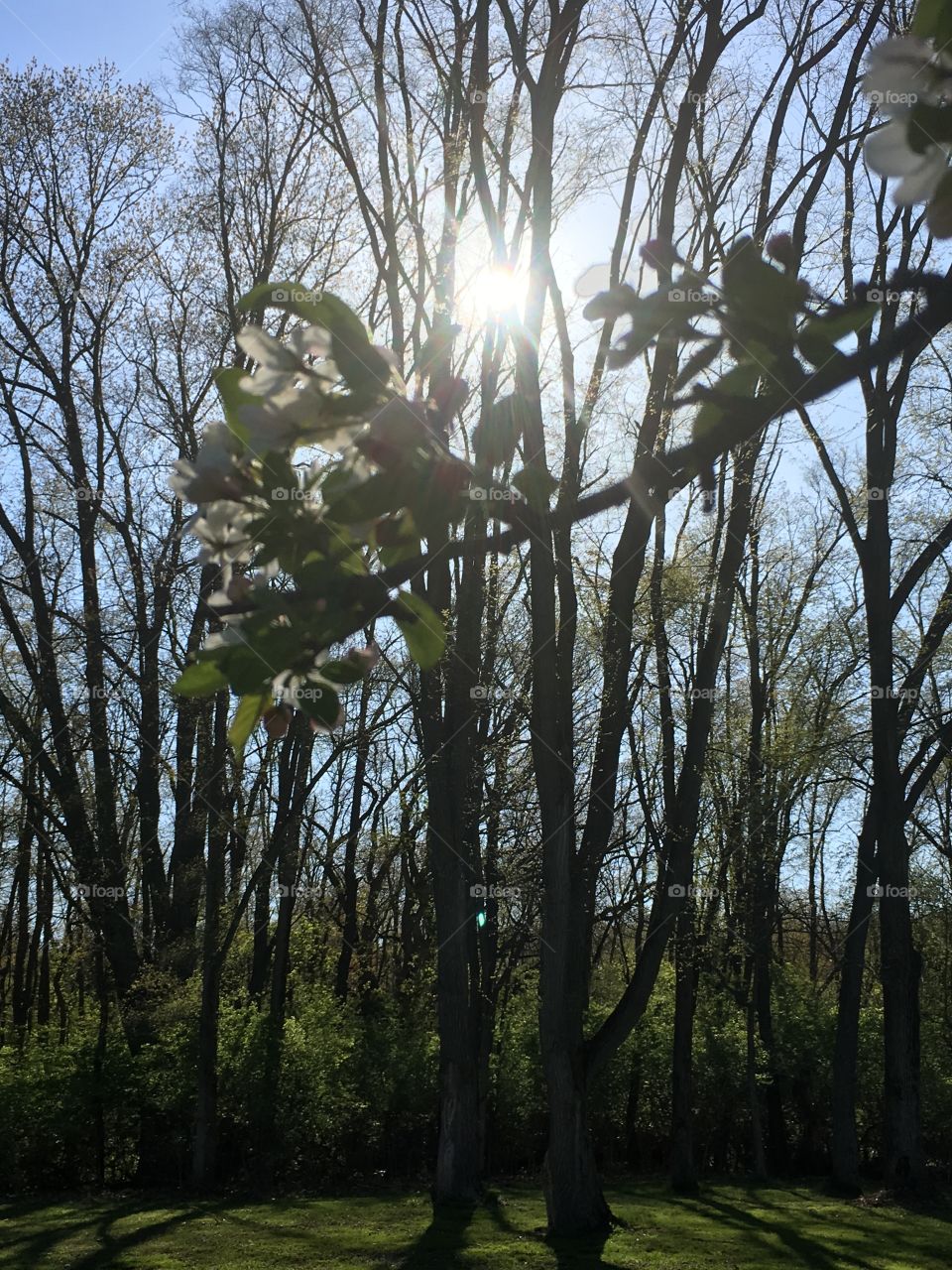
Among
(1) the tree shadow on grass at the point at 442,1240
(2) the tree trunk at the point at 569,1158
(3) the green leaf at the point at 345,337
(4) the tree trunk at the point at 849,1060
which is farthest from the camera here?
(4) the tree trunk at the point at 849,1060

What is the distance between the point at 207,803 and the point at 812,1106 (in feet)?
38.0

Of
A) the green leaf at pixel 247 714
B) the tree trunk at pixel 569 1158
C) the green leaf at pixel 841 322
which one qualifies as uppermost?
the green leaf at pixel 841 322

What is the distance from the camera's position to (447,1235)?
11.1m

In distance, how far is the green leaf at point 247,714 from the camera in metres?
0.86

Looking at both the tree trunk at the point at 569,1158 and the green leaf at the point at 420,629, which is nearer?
the green leaf at the point at 420,629

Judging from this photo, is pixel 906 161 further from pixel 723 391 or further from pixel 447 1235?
pixel 447 1235

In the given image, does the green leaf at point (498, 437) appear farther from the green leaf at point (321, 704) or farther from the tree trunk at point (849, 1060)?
the tree trunk at point (849, 1060)

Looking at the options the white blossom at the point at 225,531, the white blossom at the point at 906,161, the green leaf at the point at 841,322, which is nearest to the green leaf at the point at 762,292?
the green leaf at the point at 841,322

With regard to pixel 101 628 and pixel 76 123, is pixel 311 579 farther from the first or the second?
pixel 76 123

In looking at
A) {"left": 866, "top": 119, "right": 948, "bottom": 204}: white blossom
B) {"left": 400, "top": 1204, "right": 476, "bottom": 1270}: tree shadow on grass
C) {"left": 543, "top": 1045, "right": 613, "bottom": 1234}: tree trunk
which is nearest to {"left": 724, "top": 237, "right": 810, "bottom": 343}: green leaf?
{"left": 866, "top": 119, "right": 948, "bottom": 204}: white blossom

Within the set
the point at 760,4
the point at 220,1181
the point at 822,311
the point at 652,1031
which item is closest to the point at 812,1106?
the point at 652,1031

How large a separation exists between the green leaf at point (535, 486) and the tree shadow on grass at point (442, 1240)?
9.99m

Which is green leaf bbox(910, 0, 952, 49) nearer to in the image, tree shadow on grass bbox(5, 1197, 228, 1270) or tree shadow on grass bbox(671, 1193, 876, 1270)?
tree shadow on grass bbox(671, 1193, 876, 1270)

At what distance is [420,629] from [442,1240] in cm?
1143
